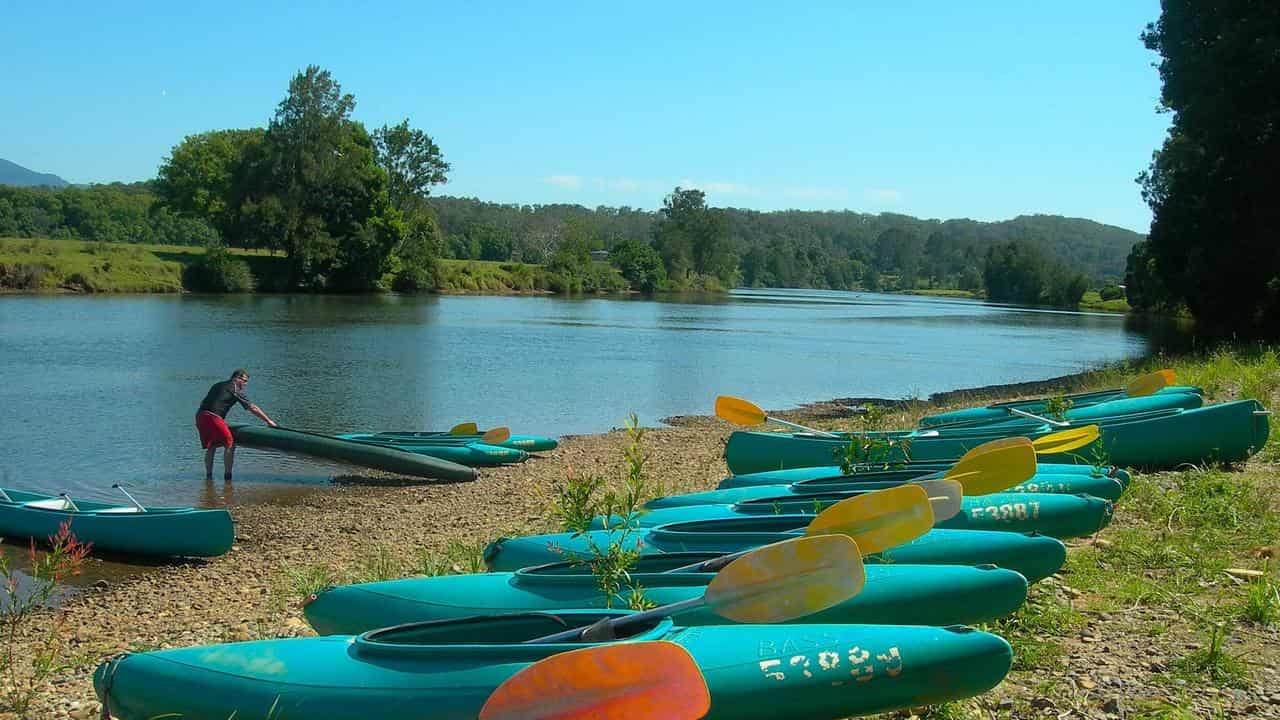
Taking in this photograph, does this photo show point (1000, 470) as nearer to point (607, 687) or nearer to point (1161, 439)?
point (1161, 439)

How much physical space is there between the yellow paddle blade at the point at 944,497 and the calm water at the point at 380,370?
31.2 ft

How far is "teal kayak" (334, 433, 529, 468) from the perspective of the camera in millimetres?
14578

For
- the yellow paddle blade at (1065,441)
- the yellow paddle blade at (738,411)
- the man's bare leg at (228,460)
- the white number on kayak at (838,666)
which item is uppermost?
the yellow paddle blade at (1065,441)

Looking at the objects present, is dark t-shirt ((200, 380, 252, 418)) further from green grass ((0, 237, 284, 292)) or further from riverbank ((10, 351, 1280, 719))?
green grass ((0, 237, 284, 292))

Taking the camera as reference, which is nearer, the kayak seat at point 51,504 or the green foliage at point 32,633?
the green foliage at point 32,633

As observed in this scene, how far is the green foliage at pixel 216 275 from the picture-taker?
69.5 m

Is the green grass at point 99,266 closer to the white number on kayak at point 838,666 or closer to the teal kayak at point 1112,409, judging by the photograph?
the teal kayak at point 1112,409

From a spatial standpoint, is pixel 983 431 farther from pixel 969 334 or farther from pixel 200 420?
pixel 969 334

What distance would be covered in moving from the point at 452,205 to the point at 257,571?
180913 mm

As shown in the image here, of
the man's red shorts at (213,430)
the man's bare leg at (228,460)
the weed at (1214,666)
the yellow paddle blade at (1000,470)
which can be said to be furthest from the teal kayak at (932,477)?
the man's bare leg at (228,460)

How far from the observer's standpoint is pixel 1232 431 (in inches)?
371

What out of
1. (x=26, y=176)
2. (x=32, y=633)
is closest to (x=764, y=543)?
(x=32, y=633)

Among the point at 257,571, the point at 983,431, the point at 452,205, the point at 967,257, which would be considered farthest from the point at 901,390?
the point at 967,257

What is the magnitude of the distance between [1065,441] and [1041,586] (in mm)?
2976
